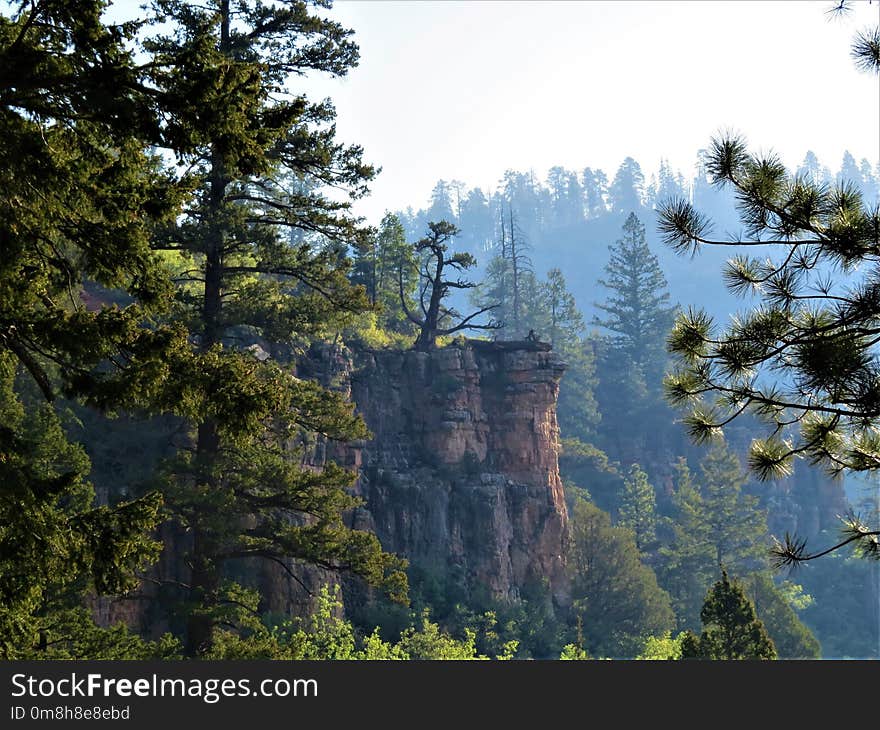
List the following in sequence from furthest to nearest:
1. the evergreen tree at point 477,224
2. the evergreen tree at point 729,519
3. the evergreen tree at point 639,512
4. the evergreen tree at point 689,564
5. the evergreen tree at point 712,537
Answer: the evergreen tree at point 477,224, the evergreen tree at point 639,512, the evergreen tree at point 729,519, the evergreen tree at point 712,537, the evergreen tree at point 689,564

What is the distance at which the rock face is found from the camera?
117ft

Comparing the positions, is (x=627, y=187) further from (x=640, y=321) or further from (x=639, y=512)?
(x=639, y=512)

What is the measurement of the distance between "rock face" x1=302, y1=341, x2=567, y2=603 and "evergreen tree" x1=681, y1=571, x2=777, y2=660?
13.2m

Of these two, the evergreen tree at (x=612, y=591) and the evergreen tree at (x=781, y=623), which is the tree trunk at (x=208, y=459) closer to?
the evergreen tree at (x=612, y=591)

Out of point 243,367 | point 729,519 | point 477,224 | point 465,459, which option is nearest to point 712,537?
point 729,519

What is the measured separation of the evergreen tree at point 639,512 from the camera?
56.1m

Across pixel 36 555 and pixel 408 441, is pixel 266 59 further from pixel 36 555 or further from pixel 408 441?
pixel 408 441

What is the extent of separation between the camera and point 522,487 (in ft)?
129

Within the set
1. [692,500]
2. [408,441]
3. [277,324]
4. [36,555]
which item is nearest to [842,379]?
[36,555]

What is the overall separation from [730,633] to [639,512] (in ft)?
113

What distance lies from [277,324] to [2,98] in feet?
31.6

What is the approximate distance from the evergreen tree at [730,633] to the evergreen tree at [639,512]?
3144 cm

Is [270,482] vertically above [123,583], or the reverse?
[270,482]

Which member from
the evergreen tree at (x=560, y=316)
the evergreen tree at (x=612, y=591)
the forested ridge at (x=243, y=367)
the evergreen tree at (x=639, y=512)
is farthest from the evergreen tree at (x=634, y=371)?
the forested ridge at (x=243, y=367)
